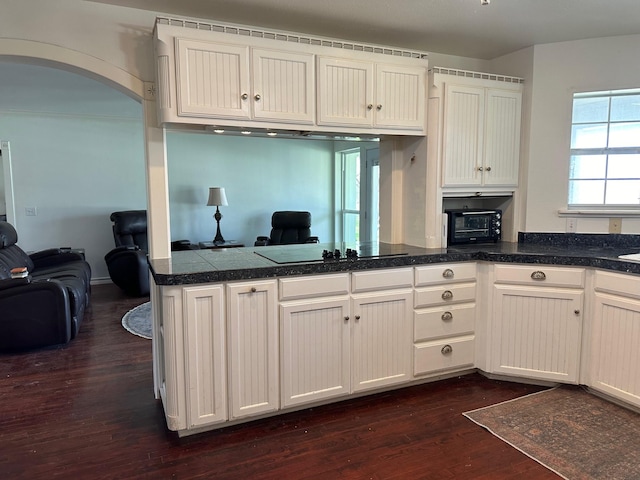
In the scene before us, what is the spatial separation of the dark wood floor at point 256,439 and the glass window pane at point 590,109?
2029mm

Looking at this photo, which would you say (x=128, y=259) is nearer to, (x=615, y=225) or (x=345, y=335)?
(x=345, y=335)

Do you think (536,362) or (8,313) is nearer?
(536,362)

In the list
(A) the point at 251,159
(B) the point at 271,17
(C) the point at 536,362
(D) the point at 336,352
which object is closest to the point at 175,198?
(A) the point at 251,159

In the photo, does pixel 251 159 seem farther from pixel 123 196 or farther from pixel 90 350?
pixel 90 350

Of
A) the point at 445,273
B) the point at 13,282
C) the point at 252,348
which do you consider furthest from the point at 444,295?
the point at 13,282

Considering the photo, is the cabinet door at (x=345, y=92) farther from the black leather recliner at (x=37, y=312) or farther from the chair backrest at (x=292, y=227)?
the chair backrest at (x=292, y=227)

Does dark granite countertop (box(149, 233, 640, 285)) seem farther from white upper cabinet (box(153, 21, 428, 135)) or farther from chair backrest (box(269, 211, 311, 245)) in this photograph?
chair backrest (box(269, 211, 311, 245))

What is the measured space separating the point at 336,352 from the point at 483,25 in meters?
2.30

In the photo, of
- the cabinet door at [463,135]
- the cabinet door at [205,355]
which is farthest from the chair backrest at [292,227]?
the cabinet door at [205,355]

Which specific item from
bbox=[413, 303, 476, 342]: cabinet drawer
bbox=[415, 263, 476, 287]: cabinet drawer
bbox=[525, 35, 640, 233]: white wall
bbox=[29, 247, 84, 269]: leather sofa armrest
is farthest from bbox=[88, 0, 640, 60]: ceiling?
bbox=[29, 247, 84, 269]: leather sofa armrest

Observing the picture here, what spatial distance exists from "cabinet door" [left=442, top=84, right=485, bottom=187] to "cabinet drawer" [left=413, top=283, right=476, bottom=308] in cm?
74

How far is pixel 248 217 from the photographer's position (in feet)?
22.9

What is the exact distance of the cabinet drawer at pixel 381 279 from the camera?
2584 millimetres

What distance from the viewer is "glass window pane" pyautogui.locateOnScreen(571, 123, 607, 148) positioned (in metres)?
3.26
